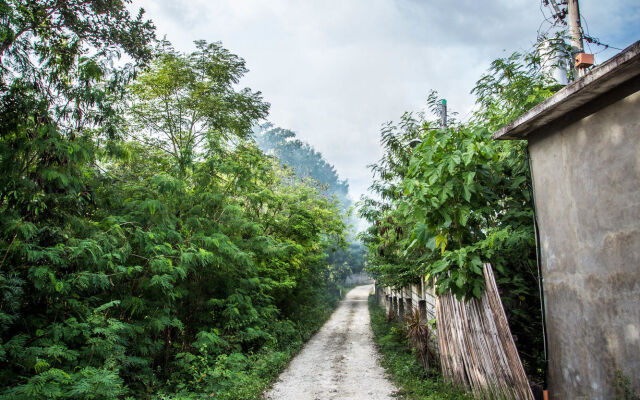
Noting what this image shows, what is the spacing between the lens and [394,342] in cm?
960

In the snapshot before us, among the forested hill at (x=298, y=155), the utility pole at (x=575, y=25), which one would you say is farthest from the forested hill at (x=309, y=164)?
the utility pole at (x=575, y=25)

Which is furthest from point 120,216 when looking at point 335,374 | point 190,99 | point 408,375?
point 408,375

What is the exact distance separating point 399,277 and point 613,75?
7442mm

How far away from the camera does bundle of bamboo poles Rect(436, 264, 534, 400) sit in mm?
4020

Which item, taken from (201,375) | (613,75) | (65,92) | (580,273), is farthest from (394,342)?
(65,92)

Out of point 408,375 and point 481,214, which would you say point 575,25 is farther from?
point 408,375

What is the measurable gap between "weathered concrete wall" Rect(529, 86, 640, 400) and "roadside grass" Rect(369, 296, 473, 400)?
5.40 feet

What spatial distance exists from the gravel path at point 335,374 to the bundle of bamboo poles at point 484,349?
5.32 ft

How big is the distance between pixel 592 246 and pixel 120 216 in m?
6.00

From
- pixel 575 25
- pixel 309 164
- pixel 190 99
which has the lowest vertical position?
pixel 190 99

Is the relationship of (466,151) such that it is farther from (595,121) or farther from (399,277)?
(399,277)

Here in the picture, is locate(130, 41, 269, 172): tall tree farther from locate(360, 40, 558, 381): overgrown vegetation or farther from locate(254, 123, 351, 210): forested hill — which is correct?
locate(254, 123, 351, 210): forested hill

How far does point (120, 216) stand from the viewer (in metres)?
5.64

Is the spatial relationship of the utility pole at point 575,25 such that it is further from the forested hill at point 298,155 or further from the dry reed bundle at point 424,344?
the forested hill at point 298,155
